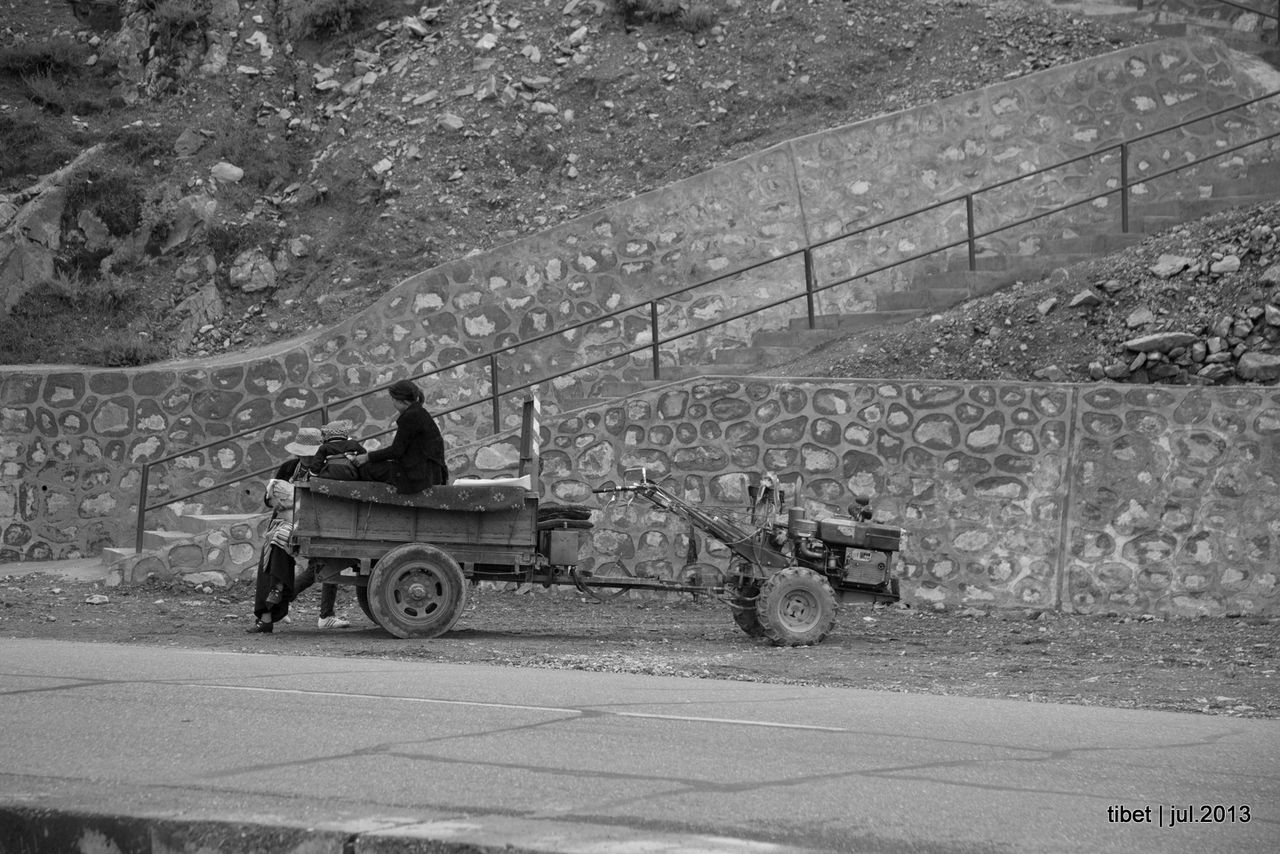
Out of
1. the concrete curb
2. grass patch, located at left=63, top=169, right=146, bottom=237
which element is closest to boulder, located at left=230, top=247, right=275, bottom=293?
grass patch, located at left=63, top=169, right=146, bottom=237

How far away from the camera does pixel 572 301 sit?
18.7 m

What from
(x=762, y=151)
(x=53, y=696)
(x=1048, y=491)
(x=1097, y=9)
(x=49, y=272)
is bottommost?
(x=53, y=696)

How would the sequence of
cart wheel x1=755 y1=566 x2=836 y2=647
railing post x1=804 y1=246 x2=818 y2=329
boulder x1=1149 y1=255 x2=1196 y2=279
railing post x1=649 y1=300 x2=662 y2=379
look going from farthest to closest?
railing post x1=804 y1=246 x2=818 y2=329 → railing post x1=649 y1=300 x2=662 y2=379 → boulder x1=1149 y1=255 x2=1196 y2=279 → cart wheel x1=755 y1=566 x2=836 y2=647

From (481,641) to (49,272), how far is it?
446 inches

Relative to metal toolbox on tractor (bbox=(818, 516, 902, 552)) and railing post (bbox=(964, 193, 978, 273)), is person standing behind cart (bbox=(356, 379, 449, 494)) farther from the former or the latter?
railing post (bbox=(964, 193, 978, 273))

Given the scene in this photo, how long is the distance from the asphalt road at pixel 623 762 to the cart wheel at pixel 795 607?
265 centimetres

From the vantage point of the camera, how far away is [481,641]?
12.4 meters

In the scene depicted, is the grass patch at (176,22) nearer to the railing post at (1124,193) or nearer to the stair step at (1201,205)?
the railing post at (1124,193)

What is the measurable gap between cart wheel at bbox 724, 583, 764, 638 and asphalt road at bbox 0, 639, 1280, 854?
3.04 m

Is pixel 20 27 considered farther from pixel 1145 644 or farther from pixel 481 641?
pixel 1145 644

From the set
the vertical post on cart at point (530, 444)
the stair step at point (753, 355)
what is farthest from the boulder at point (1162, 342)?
the vertical post on cart at point (530, 444)

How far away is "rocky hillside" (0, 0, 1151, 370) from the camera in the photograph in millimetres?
20016

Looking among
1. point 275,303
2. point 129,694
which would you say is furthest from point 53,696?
point 275,303

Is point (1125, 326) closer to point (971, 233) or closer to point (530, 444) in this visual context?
point (971, 233)
